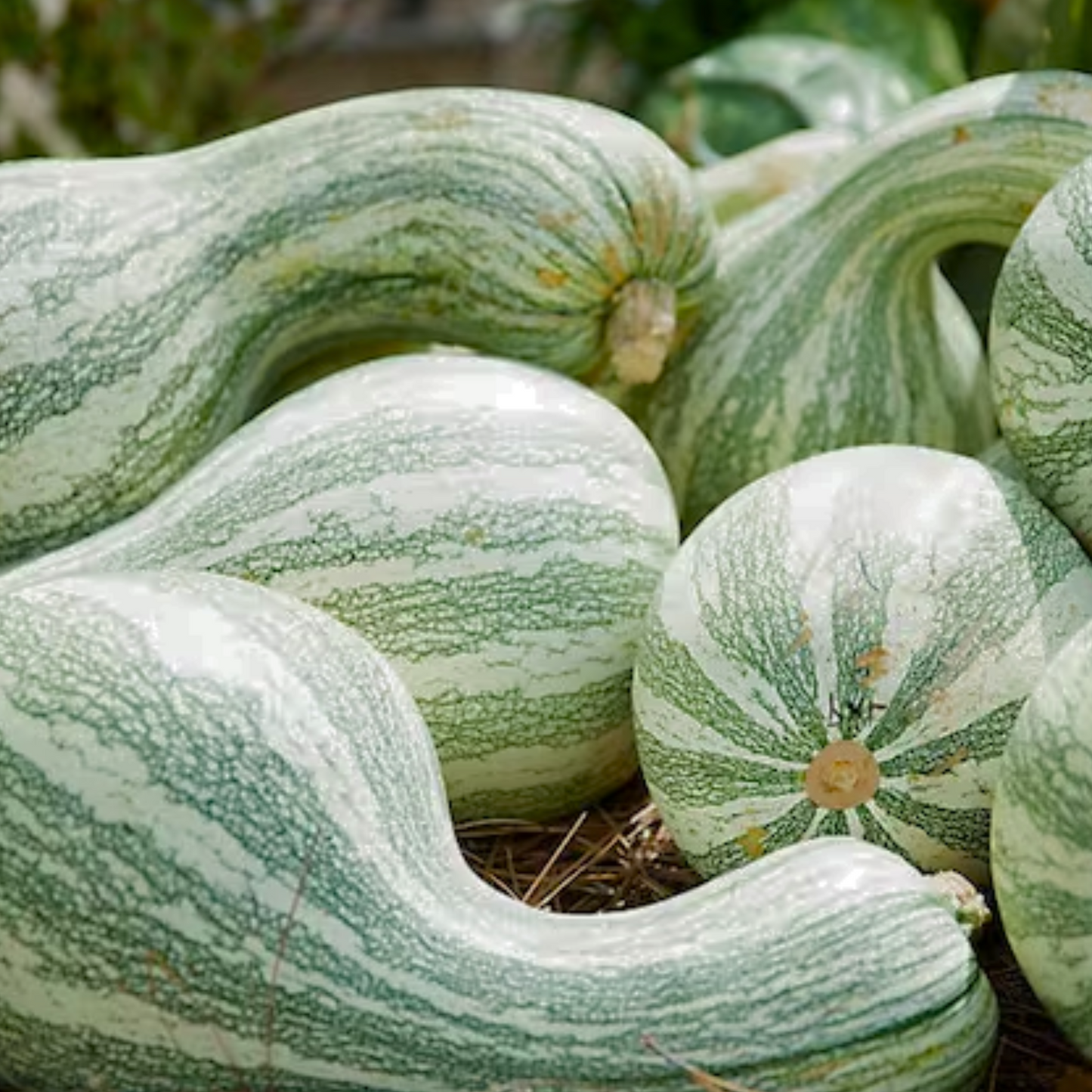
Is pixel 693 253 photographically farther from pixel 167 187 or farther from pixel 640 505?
pixel 167 187

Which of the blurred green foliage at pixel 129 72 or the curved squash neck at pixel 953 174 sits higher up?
the curved squash neck at pixel 953 174

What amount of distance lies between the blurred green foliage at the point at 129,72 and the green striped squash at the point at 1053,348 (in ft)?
8.73

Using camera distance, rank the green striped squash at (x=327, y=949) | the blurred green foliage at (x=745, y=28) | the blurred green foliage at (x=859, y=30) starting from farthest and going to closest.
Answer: the blurred green foliage at (x=745, y=28) < the blurred green foliage at (x=859, y=30) < the green striped squash at (x=327, y=949)

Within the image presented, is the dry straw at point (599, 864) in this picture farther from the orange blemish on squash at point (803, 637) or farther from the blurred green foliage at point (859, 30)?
the blurred green foliage at point (859, 30)

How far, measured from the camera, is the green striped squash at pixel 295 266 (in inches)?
83.3

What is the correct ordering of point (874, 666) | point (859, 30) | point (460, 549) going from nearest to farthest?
point (874, 666), point (460, 549), point (859, 30)

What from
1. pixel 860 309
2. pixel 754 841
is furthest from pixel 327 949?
pixel 860 309

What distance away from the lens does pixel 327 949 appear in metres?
1.60

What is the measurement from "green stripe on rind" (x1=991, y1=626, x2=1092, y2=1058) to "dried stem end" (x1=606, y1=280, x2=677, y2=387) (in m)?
0.77

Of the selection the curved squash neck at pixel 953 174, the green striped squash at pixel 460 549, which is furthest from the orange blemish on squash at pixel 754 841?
the curved squash neck at pixel 953 174

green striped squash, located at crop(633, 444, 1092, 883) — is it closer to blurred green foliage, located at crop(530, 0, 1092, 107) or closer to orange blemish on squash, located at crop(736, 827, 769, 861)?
orange blemish on squash, located at crop(736, 827, 769, 861)

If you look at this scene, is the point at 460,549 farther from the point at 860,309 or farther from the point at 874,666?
the point at 860,309

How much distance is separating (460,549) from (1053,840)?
2.27ft

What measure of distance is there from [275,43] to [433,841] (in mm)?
3721
